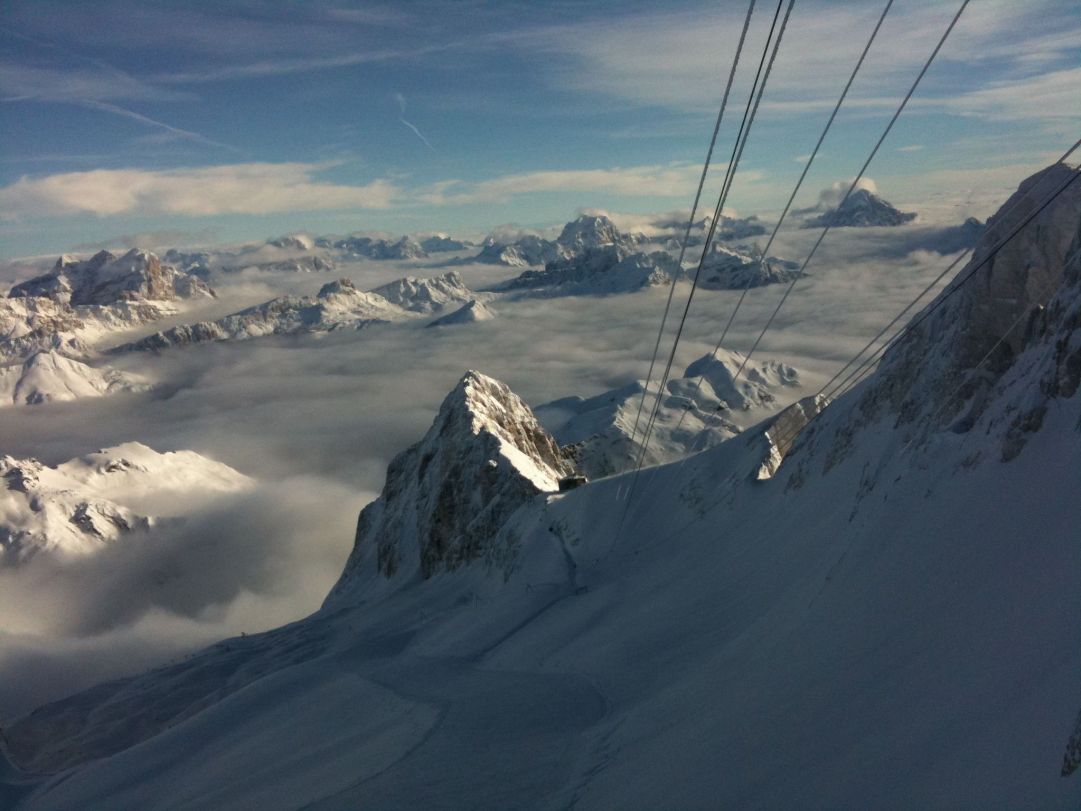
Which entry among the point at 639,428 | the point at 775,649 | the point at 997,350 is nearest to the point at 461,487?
the point at 997,350

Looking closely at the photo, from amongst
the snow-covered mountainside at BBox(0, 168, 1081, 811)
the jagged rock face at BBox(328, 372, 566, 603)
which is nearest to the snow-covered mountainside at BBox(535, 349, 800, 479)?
the jagged rock face at BBox(328, 372, 566, 603)

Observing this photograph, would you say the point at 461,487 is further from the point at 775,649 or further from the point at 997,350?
the point at 775,649

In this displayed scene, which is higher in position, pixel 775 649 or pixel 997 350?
pixel 997 350

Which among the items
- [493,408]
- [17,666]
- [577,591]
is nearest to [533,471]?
[493,408]

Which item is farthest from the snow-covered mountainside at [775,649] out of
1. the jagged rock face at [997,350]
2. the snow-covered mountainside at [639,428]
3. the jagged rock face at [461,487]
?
the snow-covered mountainside at [639,428]

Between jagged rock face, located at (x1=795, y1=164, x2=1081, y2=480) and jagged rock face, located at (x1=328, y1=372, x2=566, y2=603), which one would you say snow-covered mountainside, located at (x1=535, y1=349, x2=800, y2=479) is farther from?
jagged rock face, located at (x1=795, y1=164, x2=1081, y2=480)
